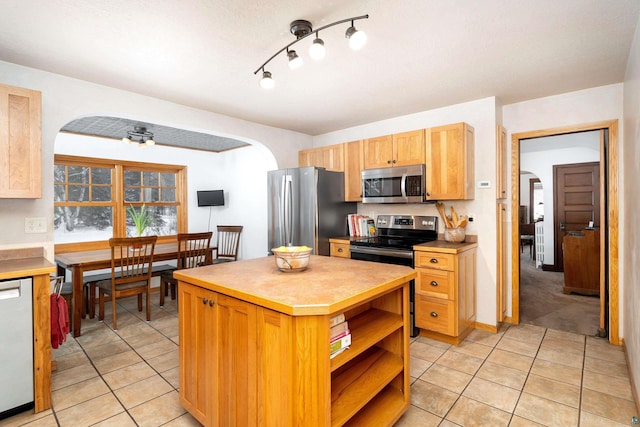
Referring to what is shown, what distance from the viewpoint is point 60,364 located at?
2.68 m

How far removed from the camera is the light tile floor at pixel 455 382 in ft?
6.46

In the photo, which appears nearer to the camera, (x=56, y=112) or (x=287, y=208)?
(x=56, y=112)

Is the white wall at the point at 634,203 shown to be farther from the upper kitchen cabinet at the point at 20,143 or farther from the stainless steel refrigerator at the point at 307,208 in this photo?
the upper kitchen cabinet at the point at 20,143

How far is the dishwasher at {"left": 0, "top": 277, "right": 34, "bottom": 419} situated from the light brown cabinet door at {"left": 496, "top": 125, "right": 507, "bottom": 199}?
400cm

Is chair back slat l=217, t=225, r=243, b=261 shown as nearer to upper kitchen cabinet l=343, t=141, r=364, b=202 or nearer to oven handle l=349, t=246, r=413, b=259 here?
upper kitchen cabinet l=343, t=141, r=364, b=202

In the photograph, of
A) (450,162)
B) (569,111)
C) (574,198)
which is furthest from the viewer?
(574,198)

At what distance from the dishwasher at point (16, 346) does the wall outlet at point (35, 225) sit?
28.7 inches

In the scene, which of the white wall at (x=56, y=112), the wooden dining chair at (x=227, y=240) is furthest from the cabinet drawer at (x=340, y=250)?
the wooden dining chair at (x=227, y=240)

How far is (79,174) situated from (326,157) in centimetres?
377

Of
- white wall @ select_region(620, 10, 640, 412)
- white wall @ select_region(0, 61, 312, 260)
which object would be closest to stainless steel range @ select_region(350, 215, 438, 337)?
white wall @ select_region(620, 10, 640, 412)

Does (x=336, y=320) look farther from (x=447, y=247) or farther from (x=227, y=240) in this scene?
(x=227, y=240)

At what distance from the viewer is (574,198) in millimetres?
5867

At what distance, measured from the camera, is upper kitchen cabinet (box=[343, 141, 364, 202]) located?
13.2 ft

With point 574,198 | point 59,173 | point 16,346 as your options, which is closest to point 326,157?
point 16,346
